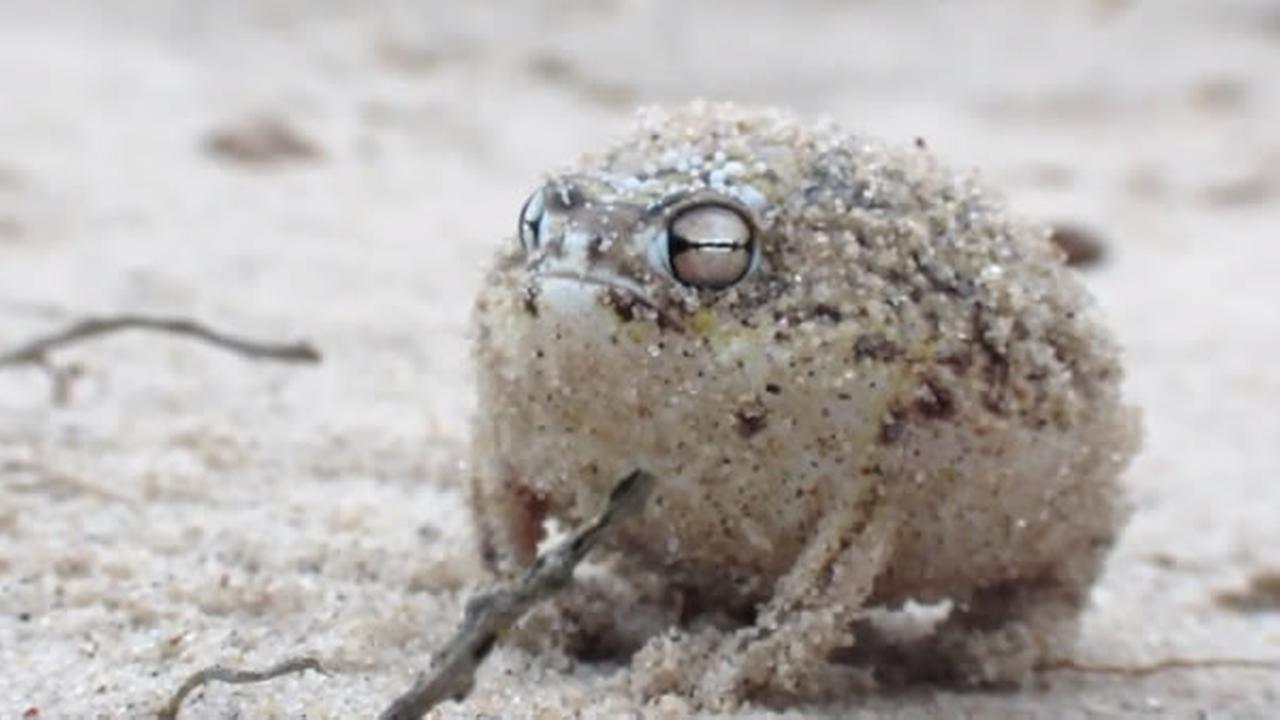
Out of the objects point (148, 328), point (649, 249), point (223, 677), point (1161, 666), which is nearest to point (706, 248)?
point (649, 249)

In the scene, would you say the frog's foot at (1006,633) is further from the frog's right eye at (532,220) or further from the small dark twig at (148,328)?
the small dark twig at (148,328)

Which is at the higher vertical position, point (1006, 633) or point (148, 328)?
point (148, 328)

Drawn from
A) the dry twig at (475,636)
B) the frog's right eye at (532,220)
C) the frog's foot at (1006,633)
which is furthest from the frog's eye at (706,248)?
the frog's foot at (1006,633)

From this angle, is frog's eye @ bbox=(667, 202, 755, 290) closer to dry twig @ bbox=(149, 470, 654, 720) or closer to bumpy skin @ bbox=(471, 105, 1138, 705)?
bumpy skin @ bbox=(471, 105, 1138, 705)

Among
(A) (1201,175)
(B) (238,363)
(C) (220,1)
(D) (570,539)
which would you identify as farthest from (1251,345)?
(C) (220,1)

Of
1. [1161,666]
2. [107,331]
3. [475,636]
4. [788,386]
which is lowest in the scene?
[1161,666]

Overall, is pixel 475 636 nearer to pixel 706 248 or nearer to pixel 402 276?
pixel 706 248

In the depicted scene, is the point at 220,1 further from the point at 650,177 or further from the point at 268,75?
the point at 650,177

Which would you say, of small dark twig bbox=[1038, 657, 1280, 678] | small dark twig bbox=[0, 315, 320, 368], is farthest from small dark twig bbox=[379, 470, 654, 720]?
small dark twig bbox=[0, 315, 320, 368]
